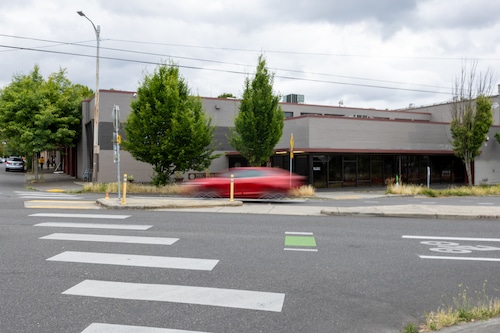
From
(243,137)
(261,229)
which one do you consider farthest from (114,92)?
(261,229)

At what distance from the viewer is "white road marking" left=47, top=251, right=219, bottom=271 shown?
22.6ft

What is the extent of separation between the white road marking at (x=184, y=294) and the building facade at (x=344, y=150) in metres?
22.5

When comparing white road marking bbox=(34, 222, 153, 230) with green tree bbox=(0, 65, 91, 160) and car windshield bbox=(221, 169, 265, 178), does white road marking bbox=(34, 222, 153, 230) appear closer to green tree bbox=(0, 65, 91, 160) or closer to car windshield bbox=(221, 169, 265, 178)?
car windshield bbox=(221, 169, 265, 178)

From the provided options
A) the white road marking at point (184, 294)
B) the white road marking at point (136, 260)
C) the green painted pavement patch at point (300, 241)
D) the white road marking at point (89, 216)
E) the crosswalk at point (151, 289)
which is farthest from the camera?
the white road marking at point (89, 216)

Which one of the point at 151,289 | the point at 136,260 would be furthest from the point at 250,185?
the point at 151,289

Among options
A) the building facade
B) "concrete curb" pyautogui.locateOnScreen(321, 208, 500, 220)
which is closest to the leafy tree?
the building facade

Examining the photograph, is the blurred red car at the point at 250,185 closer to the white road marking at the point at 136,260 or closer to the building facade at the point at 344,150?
the building facade at the point at 344,150

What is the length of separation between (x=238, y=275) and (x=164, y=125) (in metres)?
17.8

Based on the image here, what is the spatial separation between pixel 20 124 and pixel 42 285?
94.9 feet

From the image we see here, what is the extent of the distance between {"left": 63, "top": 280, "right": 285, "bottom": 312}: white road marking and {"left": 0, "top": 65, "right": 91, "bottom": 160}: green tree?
90.9 ft

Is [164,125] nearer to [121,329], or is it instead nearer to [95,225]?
[95,225]

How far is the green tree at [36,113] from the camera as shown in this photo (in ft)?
101

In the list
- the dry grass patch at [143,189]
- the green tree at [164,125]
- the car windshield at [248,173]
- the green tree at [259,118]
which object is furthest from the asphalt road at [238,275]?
the green tree at [259,118]

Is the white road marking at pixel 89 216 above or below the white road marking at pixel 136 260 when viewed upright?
above
